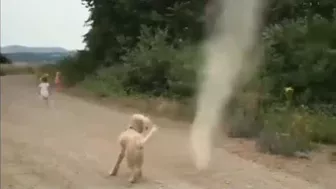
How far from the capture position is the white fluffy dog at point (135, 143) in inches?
304

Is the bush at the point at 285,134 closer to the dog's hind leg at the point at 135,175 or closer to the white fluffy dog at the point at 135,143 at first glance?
the white fluffy dog at the point at 135,143

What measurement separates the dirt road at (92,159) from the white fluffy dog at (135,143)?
170 millimetres

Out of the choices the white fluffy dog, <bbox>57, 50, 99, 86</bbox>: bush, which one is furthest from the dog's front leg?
<bbox>57, 50, 99, 86</bbox>: bush

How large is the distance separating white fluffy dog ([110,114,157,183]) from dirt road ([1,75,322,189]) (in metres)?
0.17

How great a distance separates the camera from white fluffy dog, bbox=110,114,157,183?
771cm

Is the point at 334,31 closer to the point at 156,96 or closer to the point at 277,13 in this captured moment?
the point at 277,13

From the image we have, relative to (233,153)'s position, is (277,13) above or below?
above

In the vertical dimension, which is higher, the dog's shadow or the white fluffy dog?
the white fluffy dog

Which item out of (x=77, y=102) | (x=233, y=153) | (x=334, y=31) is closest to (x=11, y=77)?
(x=77, y=102)

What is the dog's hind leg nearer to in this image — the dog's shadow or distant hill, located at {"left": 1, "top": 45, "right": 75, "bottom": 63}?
the dog's shadow

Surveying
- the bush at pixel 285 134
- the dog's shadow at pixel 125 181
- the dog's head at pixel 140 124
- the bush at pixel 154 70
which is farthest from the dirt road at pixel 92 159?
the bush at pixel 154 70

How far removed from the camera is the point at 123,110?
14.1 m

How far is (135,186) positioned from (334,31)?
314 inches

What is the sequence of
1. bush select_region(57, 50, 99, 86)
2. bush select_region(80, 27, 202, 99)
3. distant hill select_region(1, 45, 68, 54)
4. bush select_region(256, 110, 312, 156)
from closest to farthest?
1. distant hill select_region(1, 45, 68, 54)
2. bush select_region(256, 110, 312, 156)
3. bush select_region(80, 27, 202, 99)
4. bush select_region(57, 50, 99, 86)
